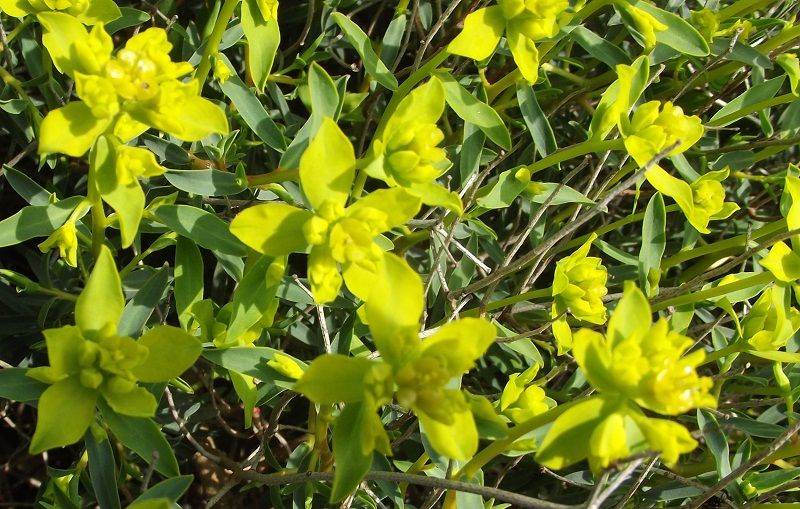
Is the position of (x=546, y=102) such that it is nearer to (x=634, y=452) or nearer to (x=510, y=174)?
(x=510, y=174)

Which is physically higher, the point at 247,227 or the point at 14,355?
the point at 247,227

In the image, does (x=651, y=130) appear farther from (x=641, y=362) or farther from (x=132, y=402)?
(x=132, y=402)

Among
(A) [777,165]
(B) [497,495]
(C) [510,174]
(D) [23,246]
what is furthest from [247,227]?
(A) [777,165]

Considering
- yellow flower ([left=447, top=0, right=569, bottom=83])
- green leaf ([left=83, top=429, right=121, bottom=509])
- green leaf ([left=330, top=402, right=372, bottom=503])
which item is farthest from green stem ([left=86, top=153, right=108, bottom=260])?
yellow flower ([left=447, top=0, right=569, bottom=83])

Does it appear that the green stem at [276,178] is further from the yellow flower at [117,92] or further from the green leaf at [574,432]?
the green leaf at [574,432]

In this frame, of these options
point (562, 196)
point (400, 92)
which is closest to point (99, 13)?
point (400, 92)

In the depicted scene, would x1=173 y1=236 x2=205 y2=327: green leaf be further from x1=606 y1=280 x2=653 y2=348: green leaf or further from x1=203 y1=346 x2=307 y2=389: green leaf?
x1=606 y1=280 x2=653 y2=348: green leaf

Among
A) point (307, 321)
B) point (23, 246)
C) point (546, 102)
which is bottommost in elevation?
point (307, 321)

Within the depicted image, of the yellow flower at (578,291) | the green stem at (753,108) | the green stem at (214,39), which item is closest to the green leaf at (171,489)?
the green stem at (214,39)
